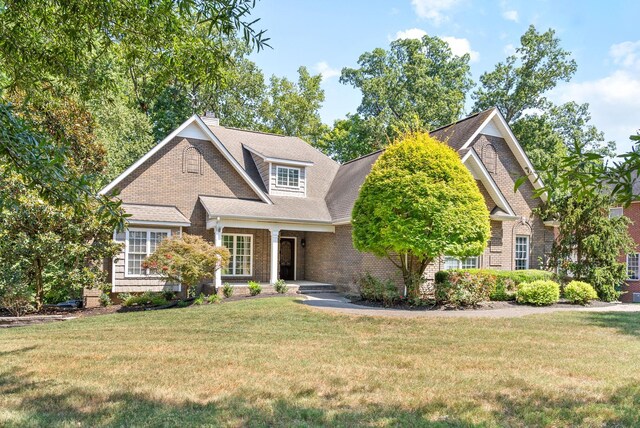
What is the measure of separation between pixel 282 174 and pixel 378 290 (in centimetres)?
786

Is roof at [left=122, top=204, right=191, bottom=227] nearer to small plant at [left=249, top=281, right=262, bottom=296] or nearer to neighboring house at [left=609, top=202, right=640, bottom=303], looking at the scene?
small plant at [left=249, top=281, right=262, bottom=296]

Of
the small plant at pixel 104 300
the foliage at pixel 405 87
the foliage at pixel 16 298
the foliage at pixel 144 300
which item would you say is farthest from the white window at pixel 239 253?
the foliage at pixel 405 87

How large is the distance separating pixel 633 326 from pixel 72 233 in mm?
15588

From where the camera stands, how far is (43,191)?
3436mm

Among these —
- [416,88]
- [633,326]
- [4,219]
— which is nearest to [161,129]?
[416,88]

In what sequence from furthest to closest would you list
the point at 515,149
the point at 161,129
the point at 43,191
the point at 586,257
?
1. the point at 161,129
2. the point at 515,149
3. the point at 586,257
4. the point at 43,191

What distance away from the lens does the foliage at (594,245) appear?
1731 centimetres

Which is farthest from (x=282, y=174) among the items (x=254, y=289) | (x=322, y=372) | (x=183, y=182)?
(x=322, y=372)

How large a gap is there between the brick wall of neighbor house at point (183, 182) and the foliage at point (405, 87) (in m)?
14.9

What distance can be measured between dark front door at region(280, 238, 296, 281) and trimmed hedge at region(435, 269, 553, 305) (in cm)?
777

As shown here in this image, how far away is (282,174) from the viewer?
2061 cm

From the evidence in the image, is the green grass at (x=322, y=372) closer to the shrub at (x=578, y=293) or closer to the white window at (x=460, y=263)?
the shrub at (x=578, y=293)

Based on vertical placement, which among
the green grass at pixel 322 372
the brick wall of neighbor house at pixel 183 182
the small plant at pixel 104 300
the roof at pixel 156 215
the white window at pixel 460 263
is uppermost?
the brick wall of neighbor house at pixel 183 182

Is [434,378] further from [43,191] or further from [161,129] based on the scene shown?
Result: [161,129]
